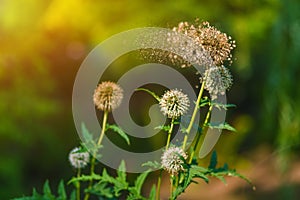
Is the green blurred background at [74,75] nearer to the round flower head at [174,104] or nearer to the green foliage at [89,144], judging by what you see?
the green foliage at [89,144]

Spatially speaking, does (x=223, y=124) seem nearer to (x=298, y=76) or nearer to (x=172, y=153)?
(x=172, y=153)

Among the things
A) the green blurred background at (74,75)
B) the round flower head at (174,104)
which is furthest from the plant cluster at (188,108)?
the green blurred background at (74,75)

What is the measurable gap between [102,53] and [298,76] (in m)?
1.53

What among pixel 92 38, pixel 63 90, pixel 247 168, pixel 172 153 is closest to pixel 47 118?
pixel 63 90

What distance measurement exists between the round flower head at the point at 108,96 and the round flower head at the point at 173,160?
231mm

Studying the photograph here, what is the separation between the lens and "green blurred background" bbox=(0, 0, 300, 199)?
3.24m

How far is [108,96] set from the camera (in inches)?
51.0

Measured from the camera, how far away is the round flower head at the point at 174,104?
1065 millimetres

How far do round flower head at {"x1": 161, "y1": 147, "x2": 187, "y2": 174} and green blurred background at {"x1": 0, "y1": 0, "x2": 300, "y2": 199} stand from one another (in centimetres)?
174

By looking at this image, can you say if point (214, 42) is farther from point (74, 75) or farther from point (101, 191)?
point (74, 75)

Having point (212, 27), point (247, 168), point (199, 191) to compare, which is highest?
point (247, 168)

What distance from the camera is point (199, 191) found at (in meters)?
4.79

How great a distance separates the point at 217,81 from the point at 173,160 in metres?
0.16

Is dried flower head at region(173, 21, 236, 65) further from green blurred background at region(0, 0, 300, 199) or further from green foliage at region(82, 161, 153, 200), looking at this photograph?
green blurred background at region(0, 0, 300, 199)
